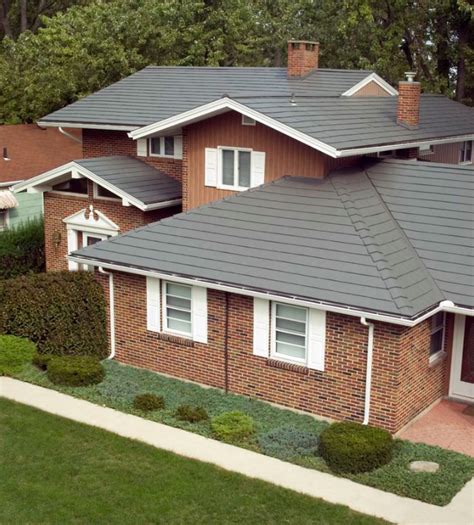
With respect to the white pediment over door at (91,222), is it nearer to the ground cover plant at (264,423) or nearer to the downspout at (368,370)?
the ground cover plant at (264,423)

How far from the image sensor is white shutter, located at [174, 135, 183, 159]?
2402 centimetres

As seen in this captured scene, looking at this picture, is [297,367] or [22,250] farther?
[22,250]

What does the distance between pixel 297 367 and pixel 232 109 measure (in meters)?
7.05

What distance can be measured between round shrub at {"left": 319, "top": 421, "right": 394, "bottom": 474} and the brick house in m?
1.38

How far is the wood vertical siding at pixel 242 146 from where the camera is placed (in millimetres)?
19156

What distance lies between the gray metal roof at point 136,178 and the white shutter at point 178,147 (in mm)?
698

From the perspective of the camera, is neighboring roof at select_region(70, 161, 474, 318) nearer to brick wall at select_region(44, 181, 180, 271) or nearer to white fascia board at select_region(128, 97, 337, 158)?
white fascia board at select_region(128, 97, 337, 158)

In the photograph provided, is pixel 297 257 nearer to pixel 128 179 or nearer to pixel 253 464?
pixel 253 464

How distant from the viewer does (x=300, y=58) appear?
26219 millimetres

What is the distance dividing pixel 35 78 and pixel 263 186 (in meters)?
22.0

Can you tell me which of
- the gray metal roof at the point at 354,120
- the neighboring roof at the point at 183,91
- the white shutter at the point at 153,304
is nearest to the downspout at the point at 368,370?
the white shutter at the point at 153,304

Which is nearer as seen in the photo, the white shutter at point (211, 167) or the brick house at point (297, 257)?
the brick house at point (297, 257)

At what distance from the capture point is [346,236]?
16.2 metres

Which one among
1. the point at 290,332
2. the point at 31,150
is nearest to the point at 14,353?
the point at 290,332
